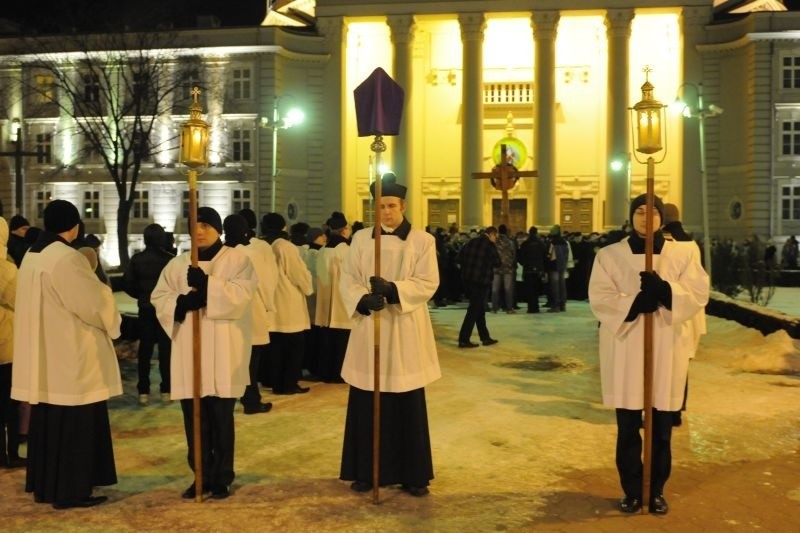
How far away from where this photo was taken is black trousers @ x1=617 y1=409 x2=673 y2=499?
613cm

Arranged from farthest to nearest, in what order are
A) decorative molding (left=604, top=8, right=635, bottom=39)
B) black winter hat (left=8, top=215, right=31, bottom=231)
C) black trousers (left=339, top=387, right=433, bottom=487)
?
decorative molding (left=604, top=8, right=635, bottom=39)
black winter hat (left=8, top=215, right=31, bottom=231)
black trousers (left=339, top=387, right=433, bottom=487)

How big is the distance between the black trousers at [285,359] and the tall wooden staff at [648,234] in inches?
225

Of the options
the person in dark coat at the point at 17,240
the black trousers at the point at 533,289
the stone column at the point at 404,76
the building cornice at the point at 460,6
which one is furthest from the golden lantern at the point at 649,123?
the building cornice at the point at 460,6

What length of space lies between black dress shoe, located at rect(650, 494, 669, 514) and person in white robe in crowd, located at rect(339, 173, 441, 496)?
164 centimetres

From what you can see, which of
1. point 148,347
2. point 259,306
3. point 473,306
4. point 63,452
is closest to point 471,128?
point 473,306

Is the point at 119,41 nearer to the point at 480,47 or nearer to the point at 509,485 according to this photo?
the point at 480,47

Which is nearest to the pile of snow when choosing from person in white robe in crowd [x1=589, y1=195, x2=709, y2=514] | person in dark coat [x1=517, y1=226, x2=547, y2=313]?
person in white robe in crowd [x1=589, y1=195, x2=709, y2=514]

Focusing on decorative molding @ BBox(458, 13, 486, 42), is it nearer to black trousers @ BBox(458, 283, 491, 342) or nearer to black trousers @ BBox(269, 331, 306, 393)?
black trousers @ BBox(458, 283, 491, 342)

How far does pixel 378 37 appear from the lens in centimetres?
4881

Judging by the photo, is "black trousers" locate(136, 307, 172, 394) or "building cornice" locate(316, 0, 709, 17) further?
"building cornice" locate(316, 0, 709, 17)

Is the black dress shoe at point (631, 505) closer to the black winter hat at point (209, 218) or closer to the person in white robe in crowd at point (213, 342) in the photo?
the person in white robe in crowd at point (213, 342)

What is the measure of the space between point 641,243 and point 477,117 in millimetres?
38652

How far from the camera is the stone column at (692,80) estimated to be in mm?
44125

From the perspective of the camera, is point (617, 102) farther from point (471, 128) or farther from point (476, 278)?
point (476, 278)
